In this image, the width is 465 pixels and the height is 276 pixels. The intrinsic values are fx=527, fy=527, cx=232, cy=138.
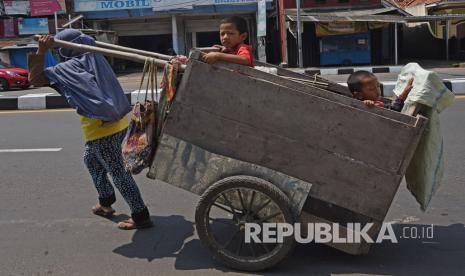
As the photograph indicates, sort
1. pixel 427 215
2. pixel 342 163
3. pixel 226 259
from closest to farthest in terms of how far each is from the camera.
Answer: pixel 342 163 → pixel 226 259 → pixel 427 215

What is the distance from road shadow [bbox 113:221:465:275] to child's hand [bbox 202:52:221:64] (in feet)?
4.14

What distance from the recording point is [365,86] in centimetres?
327

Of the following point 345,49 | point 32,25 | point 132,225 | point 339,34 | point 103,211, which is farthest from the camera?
point 32,25

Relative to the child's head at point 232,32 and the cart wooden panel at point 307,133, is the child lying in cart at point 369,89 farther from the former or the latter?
the child's head at point 232,32

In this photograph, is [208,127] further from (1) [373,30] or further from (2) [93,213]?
(1) [373,30]

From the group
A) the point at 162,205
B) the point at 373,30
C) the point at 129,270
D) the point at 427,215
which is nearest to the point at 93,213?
the point at 162,205

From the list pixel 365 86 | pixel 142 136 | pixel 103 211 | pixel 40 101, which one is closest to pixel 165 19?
pixel 40 101

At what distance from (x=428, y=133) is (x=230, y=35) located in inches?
52.3

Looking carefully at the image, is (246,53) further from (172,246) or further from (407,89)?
(172,246)

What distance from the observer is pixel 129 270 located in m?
3.26

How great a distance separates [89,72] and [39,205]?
1.65 metres

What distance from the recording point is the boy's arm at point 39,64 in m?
3.31

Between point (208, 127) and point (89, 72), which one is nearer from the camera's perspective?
point (208, 127)

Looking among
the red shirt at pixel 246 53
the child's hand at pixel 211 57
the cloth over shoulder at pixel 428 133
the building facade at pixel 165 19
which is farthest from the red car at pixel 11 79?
the cloth over shoulder at pixel 428 133
